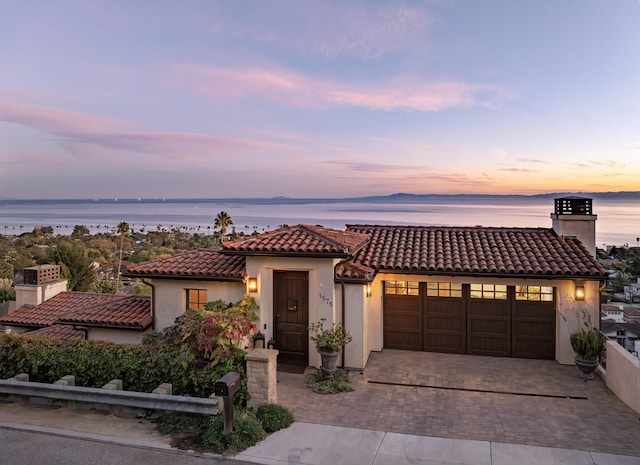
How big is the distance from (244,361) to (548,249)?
357 inches

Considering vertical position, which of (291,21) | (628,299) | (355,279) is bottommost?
(628,299)

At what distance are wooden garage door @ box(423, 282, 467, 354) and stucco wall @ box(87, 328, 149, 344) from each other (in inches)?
304

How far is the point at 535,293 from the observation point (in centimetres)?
1119

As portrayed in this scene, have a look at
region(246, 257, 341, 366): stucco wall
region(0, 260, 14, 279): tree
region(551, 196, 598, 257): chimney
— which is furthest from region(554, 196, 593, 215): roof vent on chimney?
region(0, 260, 14, 279): tree

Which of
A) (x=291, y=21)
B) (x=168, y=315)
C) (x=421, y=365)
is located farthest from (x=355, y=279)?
(x=291, y=21)

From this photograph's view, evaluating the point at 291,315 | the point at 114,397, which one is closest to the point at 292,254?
the point at 291,315

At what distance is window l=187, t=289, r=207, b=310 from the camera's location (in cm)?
1121

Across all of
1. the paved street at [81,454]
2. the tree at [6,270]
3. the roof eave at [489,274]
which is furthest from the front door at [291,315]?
the tree at [6,270]

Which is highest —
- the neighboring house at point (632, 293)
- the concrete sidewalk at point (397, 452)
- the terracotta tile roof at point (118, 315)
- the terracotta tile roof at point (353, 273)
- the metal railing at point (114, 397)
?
the terracotta tile roof at point (353, 273)

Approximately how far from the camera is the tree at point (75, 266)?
28.8 m

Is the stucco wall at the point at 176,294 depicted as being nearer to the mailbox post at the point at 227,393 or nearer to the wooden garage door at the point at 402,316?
the wooden garage door at the point at 402,316

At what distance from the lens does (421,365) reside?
35.2 ft

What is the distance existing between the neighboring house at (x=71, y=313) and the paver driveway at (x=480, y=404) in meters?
4.70

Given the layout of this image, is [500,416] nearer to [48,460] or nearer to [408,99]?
[48,460]
